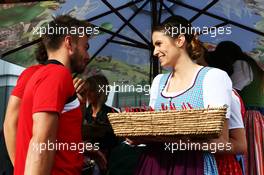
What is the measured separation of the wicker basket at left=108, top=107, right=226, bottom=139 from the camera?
60.5 inches

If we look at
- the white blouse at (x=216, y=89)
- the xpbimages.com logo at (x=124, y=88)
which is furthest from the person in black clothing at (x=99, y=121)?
the white blouse at (x=216, y=89)

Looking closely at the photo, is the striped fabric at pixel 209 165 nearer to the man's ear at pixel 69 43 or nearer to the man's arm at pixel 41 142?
the man's arm at pixel 41 142

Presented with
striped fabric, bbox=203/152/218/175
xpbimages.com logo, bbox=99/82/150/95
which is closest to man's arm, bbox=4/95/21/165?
striped fabric, bbox=203/152/218/175

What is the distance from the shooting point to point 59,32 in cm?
190

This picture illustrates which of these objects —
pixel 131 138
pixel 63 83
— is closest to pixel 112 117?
pixel 131 138

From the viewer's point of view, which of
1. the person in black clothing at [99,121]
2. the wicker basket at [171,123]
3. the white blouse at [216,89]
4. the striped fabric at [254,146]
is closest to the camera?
the wicker basket at [171,123]

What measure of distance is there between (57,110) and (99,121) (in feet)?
5.15

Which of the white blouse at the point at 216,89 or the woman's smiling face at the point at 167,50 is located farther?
the woman's smiling face at the point at 167,50

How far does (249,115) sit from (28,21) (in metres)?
1.78

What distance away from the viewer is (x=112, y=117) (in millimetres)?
1721

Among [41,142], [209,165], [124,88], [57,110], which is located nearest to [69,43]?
[57,110]

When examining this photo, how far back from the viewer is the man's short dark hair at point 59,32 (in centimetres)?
187

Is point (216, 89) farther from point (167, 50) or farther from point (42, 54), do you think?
point (42, 54)

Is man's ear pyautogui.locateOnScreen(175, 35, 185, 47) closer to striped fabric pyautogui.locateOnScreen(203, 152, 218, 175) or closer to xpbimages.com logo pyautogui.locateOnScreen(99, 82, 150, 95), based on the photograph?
striped fabric pyautogui.locateOnScreen(203, 152, 218, 175)
